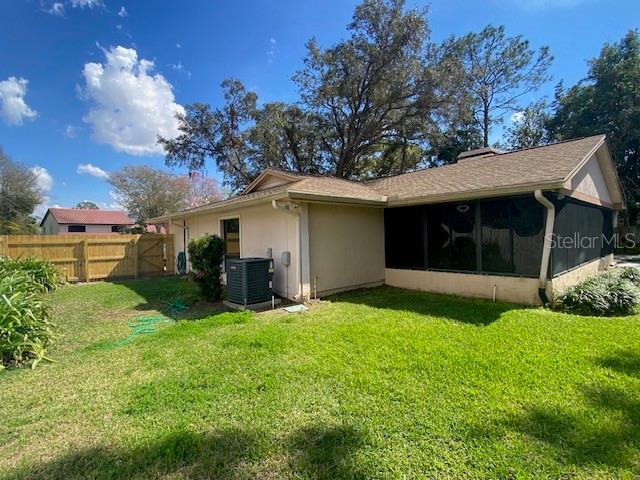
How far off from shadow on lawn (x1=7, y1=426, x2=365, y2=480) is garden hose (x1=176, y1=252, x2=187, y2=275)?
11.3m

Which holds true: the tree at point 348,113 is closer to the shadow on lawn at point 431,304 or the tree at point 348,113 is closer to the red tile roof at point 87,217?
the shadow on lawn at point 431,304

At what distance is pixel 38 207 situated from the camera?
1352 inches

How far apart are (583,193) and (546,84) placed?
21563 millimetres

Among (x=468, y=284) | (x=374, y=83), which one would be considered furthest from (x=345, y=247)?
(x=374, y=83)

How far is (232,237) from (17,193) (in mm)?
35559

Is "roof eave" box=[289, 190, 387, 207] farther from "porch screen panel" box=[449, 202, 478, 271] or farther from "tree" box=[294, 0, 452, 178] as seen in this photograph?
"tree" box=[294, 0, 452, 178]

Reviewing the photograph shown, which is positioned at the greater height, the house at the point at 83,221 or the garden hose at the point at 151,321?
the house at the point at 83,221

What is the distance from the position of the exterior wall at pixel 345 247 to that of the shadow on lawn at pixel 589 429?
523 cm

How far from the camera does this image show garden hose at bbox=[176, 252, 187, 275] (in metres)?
13.0

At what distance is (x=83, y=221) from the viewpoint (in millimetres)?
36281

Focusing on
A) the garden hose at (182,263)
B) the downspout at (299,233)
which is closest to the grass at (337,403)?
the downspout at (299,233)

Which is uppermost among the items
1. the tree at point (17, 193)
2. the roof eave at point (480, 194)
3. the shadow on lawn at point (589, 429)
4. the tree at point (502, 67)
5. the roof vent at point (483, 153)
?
the tree at point (502, 67)

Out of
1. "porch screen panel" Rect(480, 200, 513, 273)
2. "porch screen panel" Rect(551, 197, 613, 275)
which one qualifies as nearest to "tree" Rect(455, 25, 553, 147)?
"porch screen panel" Rect(551, 197, 613, 275)

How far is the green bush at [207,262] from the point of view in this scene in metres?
7.40
